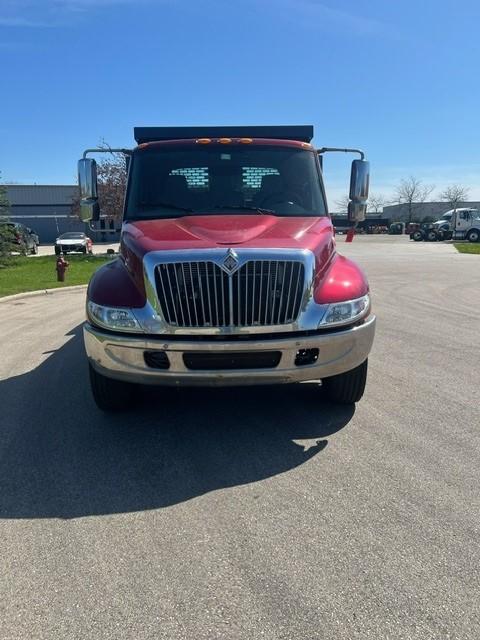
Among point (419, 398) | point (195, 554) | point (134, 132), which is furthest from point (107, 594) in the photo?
point (134, 132)

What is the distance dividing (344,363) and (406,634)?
214 cm

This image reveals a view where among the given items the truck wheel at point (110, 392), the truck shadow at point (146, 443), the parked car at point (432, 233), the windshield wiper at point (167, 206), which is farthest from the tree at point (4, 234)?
the parked car at point (432, 233)

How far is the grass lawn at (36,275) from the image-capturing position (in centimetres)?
1480

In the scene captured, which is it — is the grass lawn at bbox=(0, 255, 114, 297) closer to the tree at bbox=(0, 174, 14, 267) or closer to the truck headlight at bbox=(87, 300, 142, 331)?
the tree at bbox=(0, 174, 14, 267)

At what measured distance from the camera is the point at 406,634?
225 centimetres

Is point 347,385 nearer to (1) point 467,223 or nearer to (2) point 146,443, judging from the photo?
(2) point 146,443

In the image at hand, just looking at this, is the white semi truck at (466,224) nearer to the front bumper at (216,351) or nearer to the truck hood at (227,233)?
the truck hood at (227,233)

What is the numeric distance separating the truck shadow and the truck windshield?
177cm

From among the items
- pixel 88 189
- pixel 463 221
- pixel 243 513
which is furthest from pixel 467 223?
pixel 243 513

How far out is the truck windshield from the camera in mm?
5262

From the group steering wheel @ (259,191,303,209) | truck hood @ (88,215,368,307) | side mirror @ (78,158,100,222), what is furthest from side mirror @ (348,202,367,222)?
side mirror @ (78,158,100,222)

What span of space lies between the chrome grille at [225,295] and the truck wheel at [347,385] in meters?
0.96

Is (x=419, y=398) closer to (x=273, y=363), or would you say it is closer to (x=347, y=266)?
(x=347, y=266)

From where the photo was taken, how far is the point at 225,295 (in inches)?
154
